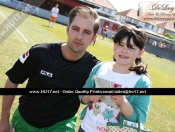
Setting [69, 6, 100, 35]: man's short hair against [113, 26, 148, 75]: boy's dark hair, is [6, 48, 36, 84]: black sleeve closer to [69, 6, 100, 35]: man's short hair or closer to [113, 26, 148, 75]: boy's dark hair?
[69, 6, 100, 35]: man's short hair

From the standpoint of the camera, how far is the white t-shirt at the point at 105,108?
145 centimetres

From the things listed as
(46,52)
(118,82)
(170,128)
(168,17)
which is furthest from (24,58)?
(170,128)

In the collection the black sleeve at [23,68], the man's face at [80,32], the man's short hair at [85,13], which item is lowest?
the black sleeve at [23,68]

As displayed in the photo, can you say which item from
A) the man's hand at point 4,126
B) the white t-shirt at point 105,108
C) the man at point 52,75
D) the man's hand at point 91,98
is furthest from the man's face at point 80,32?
the man's hand at point 4,126

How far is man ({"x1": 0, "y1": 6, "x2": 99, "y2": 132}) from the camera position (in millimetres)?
1727

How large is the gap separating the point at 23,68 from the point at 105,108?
64 centimetres

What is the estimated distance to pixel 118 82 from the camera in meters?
1.45

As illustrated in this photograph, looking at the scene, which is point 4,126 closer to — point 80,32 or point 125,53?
point 80,32

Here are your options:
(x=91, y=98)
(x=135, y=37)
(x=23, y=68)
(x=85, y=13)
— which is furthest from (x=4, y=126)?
(x=135, y=37)

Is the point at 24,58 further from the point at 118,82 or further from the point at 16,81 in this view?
the point at 118,82

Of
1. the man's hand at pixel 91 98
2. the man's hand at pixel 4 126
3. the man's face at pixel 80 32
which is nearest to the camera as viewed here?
the man's hand at pixel 91 98

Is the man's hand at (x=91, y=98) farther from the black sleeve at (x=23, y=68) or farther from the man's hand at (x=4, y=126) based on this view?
the man's hand at (x=4, y=126)

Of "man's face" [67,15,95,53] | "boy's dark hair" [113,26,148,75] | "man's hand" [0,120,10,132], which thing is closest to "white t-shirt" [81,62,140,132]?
"boy's dark hair" [113,26,148,75]

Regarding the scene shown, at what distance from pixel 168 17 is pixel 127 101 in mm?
861
